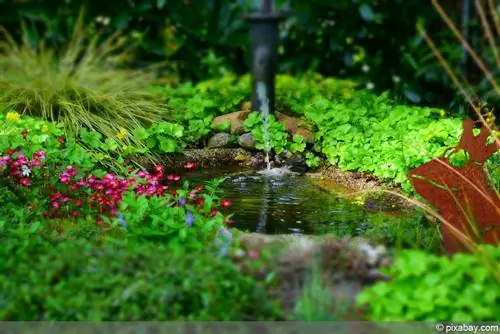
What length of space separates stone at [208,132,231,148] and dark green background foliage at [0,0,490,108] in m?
1.88

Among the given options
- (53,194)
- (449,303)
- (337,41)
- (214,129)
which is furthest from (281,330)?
(337,41)

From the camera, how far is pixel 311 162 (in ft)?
18.6

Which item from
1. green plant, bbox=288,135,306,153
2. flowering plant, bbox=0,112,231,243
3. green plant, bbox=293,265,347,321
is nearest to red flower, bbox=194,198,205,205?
flowering plant, bbox=0,112,231,243

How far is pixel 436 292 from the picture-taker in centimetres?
284

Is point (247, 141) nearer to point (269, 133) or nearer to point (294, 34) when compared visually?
point (269, 133)

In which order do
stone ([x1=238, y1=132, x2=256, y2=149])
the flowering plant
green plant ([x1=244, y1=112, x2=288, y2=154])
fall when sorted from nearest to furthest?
the flowering plant < green plant ([x1=244, y1=112, x2=288, y2=154]) < stone ([x1=238, y1=132, x2=256, y2=149])

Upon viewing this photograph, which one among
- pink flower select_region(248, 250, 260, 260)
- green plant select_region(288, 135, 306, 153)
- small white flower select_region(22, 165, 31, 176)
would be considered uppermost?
green plant select_region(288, 135, 306, 153)

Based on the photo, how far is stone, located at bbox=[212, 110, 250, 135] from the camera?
6.07m

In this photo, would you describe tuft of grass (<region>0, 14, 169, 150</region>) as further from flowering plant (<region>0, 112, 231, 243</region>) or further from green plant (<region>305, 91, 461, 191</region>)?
green plant (<region>305, 91, 461, 191</region>)

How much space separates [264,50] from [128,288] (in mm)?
3533

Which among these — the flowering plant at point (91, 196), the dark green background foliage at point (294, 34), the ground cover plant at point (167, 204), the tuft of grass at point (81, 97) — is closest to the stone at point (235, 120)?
the ground cover plant at point (167, 204)

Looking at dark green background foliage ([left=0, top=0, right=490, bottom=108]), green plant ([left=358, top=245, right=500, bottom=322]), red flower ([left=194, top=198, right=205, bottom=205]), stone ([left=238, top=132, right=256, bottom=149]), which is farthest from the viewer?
dark green background foliage ([left=0, top=0, right=490, bottom=108])

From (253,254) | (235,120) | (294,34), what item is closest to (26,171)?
(253,254)

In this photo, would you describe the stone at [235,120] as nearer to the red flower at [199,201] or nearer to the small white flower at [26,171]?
the red flower at [199,201]
